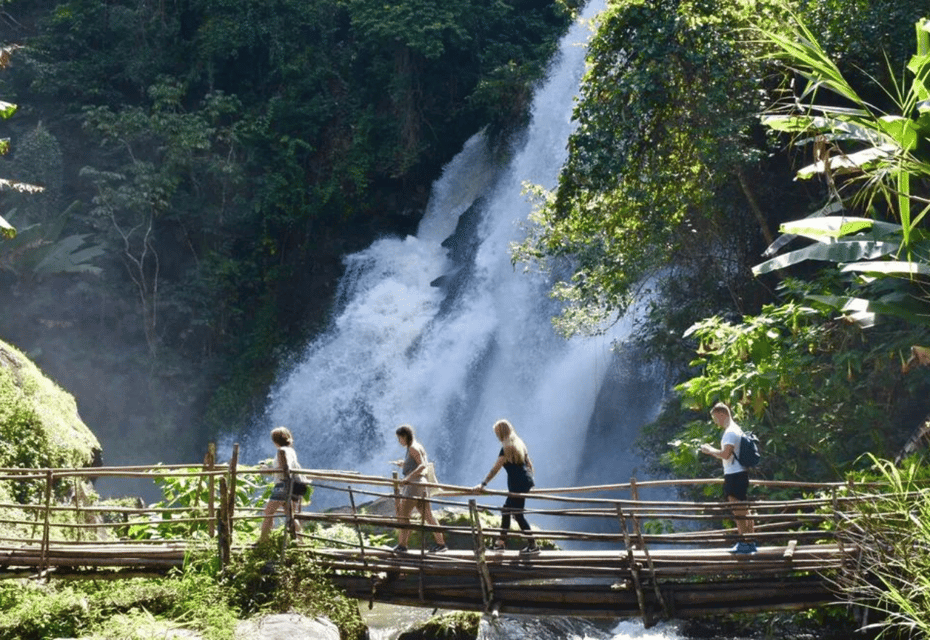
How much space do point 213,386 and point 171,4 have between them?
9.00 metres

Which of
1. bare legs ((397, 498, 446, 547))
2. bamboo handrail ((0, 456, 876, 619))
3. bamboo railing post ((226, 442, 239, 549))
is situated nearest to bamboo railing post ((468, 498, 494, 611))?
bamboo handrail ((0, 456, 876, 619))

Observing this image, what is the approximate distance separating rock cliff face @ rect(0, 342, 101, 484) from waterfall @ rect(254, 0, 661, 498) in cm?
760

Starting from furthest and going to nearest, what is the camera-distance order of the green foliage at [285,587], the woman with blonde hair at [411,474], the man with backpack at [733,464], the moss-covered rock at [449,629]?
the moss-covered rock at [449,629] → the woman with blonde hair at [411,474] → the man with backpack at [733,464] → the green foliage at [285,587]

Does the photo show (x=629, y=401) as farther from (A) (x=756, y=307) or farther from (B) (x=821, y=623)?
(B) (x=821, y=623)

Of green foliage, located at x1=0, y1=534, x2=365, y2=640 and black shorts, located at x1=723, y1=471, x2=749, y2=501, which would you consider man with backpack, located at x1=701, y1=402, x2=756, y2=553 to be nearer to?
black shorts, located at x1=723, y1=471, x2=749, y2=501

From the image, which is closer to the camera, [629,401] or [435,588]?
[435,588]

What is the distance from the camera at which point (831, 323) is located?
12.6m

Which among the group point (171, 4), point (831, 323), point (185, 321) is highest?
point (171, 4)

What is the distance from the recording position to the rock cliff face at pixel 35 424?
1382 cm

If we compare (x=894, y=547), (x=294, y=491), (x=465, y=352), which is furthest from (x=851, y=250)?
(x=465, y=352)

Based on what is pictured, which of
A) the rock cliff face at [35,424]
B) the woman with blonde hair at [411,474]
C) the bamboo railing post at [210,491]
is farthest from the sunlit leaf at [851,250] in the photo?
the rock cliff face at [35,424]

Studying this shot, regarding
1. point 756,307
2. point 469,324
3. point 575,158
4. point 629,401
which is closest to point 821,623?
point 756,307

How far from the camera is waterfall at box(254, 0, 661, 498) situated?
69.7ft

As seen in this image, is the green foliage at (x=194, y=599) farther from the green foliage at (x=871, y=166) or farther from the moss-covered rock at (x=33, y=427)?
the green foliage at (x=871, y=166)
